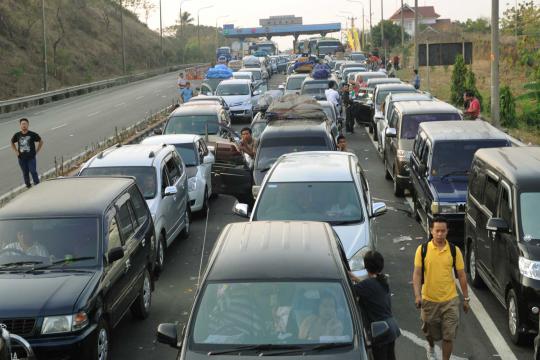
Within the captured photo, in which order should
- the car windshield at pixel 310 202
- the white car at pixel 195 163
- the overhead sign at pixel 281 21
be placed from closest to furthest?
the car windshield at pixel 310 202
the white car at pixel 195 163
the overhead sign at pixel 281 21

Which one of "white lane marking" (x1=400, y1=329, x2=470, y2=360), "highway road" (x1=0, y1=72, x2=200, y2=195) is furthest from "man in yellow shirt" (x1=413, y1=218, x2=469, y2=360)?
"highway road" (x1=0, y1=72, x2=200, y2=195)

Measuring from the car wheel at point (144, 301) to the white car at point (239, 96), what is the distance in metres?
25.5

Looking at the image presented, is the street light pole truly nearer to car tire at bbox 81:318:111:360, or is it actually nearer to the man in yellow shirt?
the man in yellow shirt

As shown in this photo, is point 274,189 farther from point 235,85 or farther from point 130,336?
point 235,85

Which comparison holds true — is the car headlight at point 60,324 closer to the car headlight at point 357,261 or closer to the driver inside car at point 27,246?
the driver inside car at point 27,246

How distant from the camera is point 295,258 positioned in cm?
703

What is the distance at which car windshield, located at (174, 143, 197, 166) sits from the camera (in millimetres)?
17812

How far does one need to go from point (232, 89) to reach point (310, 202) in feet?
87.8

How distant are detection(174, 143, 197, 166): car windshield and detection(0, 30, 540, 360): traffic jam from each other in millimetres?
21

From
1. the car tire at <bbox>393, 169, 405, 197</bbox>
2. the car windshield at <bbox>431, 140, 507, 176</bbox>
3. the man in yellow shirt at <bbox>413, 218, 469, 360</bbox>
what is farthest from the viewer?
the car tire at <bbox>393, 169, 405, 197</bbox>

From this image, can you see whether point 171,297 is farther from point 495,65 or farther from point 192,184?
point 495,65

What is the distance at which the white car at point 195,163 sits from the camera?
56.2 feet

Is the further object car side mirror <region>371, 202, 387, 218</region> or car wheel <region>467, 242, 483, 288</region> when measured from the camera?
car wheel <region>467, 242, 483, 288</region>

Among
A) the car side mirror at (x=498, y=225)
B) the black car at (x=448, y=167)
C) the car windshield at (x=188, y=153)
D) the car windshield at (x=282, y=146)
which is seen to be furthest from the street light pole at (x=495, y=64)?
the car side mirror at (x=498, y=225)
